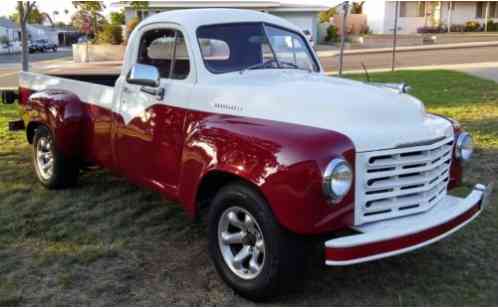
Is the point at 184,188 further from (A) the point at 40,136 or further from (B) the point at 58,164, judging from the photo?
(A) the point at 40,136

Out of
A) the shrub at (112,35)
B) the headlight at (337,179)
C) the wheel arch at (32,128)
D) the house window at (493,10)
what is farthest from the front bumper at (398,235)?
the house window at (493,10)

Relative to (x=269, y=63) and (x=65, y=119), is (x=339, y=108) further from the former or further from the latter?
(x=65, y=119)

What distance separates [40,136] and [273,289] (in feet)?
12.4

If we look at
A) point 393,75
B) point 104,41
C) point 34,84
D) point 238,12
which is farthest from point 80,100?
point 104,41

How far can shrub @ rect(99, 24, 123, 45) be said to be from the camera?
102 feet

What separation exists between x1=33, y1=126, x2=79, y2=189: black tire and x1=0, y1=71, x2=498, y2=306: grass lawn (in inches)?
4.2

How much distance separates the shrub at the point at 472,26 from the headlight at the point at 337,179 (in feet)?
143

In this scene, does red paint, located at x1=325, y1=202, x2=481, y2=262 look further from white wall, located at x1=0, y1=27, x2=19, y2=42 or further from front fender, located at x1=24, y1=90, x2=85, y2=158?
white wall, located at x1=0, y1=27, x2=19, y2=42

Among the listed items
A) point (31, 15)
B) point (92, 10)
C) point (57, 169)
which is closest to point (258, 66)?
point (57, 169)

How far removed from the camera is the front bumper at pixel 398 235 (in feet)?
9.69

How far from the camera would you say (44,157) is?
19.4ft

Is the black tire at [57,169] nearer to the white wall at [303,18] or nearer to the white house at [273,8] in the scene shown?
the white house at [273,8]

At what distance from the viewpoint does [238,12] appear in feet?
15.0

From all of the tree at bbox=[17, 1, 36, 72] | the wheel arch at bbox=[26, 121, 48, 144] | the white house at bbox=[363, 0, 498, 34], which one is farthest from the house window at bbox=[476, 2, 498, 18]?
the wheel arch at bbox=[26, 121, 48, 144]
